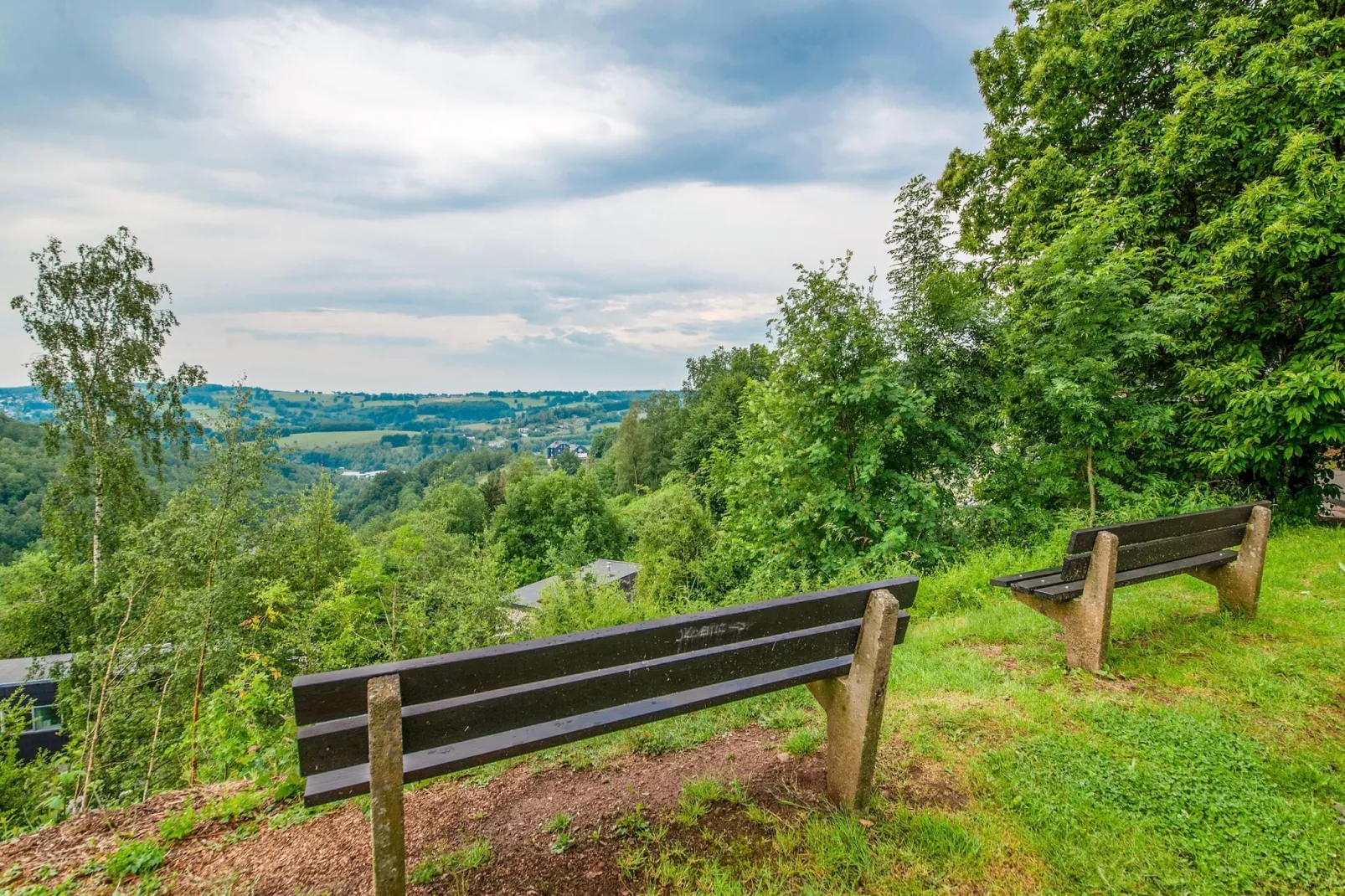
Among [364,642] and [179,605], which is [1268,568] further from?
[179,605]

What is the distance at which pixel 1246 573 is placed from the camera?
434 centimetres

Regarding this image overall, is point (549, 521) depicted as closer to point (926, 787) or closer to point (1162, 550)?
point (1162, 550)

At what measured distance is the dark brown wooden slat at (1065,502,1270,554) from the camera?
3.47 metres

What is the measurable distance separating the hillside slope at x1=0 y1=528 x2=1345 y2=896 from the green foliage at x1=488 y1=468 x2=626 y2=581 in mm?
38567

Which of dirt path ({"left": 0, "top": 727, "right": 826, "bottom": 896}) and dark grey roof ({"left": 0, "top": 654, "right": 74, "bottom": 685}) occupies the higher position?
dirt path ({"left": 0, "top": 727, "right": 826, "bottom": 896})

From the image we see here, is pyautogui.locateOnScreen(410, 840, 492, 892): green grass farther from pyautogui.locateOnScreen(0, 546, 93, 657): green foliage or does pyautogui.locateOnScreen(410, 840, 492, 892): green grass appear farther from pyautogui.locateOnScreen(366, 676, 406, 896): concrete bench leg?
pyautogui.locateOnScreen(0, 546, 93, 657): green foliage

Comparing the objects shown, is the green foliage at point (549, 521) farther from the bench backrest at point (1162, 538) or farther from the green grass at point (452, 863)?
the green grass at point (452, 863)

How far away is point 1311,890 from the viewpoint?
197 cm

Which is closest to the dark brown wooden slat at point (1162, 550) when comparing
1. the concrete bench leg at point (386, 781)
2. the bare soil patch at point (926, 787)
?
the bare soil patch at point (926, 787)

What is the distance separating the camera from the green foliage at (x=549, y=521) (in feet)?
140

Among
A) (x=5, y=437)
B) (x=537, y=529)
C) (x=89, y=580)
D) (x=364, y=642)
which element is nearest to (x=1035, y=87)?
(x=364, y=642)

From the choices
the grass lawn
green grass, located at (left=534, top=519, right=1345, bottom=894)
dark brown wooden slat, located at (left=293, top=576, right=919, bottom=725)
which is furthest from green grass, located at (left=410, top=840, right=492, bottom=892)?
the grass lawn

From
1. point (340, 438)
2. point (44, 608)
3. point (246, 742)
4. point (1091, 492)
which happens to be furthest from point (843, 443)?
point (340, 438)

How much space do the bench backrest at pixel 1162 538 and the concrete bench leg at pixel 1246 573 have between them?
0.06m
